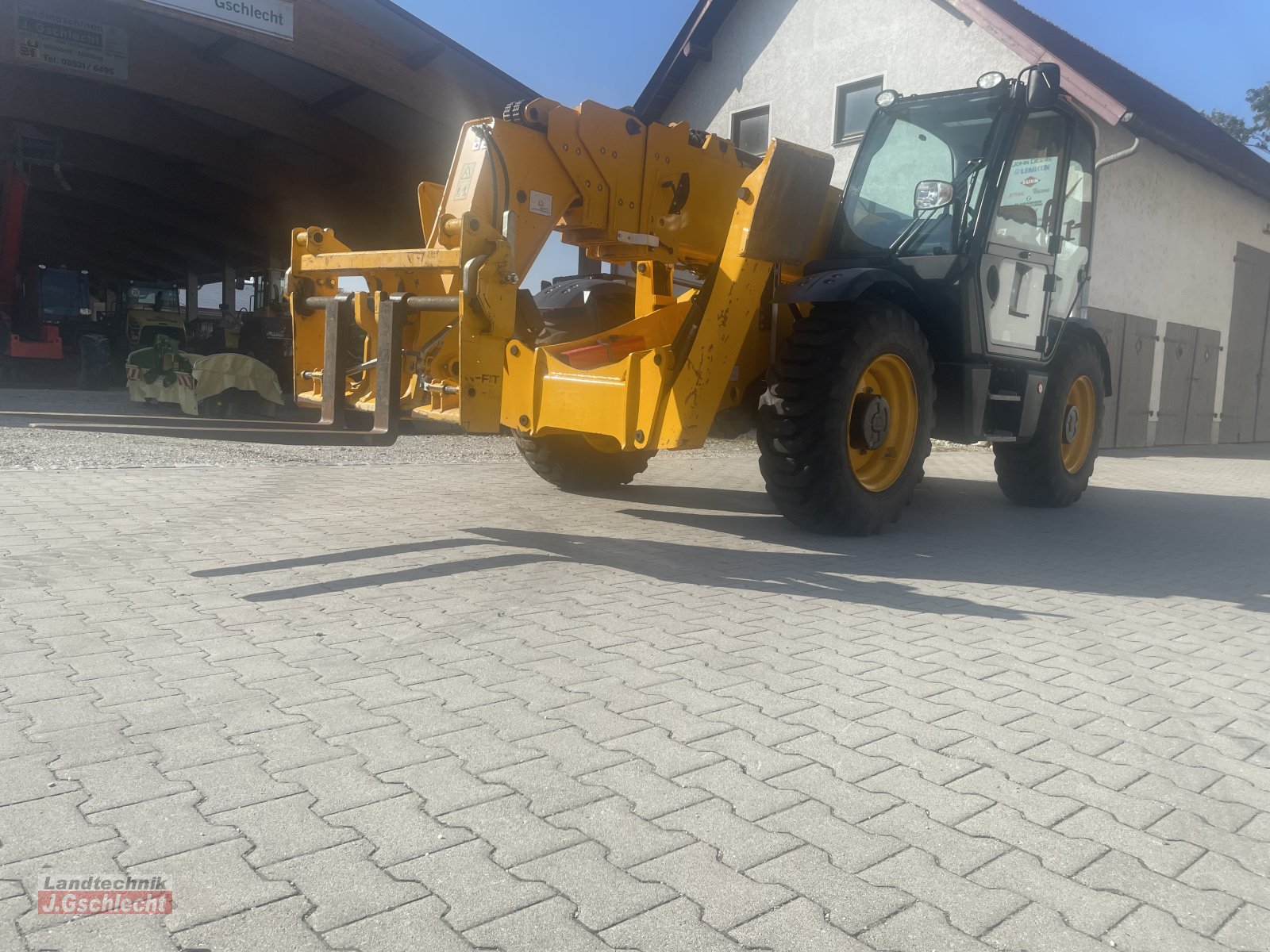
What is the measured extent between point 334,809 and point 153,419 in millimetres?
2833

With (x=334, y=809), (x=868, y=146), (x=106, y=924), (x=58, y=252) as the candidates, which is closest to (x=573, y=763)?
(x=334, y=809)

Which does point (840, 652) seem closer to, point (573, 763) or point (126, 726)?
point (573, 763)

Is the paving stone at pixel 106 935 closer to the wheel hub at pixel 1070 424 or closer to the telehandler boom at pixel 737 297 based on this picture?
the telehandler boom at pixel 737 297

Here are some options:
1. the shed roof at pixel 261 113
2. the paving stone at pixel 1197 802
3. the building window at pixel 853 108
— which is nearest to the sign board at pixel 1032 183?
the paving stone at pixel 1197 802

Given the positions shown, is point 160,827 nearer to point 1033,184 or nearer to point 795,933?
point 795,933

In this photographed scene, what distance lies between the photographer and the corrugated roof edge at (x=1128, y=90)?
12648mm

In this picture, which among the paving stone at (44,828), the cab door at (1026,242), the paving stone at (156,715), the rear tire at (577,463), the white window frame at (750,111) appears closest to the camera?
the paving stone at (44,828)

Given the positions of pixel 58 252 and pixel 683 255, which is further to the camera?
pixel 58 252

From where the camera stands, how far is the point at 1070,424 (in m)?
8.47

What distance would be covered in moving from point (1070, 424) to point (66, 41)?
14.2 m

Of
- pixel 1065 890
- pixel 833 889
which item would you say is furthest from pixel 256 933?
pixel 1065 890

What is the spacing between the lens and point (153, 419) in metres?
4.69

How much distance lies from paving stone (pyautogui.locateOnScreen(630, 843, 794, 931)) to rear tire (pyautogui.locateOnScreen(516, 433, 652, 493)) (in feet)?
16.8

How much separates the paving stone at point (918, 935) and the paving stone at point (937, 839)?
23 cm
